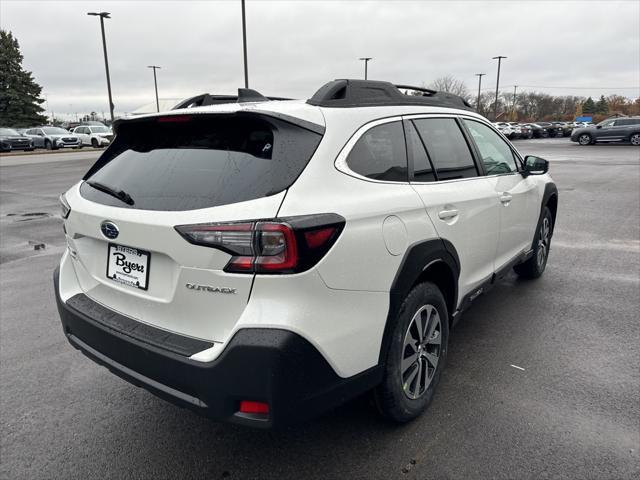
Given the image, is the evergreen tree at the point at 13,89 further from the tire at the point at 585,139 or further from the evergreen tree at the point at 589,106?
the evergreen tree at the point at 589,106

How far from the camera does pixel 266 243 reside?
6.30ft

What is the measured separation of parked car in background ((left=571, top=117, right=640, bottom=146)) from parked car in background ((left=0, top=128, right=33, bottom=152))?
125 ft

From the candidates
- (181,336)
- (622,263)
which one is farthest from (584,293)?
(181,336)

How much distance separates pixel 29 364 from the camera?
3.51 m

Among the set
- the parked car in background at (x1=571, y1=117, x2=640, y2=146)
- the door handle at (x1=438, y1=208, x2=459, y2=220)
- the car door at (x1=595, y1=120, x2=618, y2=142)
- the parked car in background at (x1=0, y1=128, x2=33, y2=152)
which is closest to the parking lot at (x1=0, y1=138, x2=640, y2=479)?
the door handle at (x1=438, y1=208, x2=459, y2=220)

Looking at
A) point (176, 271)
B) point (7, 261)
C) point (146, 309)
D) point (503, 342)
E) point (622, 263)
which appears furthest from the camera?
point (7, 261)

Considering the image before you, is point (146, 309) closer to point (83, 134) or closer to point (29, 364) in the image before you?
point (29, 364)

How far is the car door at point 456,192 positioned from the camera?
2793 millimetres

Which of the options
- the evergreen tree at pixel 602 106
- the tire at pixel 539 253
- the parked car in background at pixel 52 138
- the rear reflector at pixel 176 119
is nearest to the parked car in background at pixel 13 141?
the parked car in background at pixel 52 138

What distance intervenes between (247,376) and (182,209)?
Answer: 75cm

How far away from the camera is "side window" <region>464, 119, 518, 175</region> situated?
12.0 ft

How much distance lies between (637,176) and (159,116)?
16034 millimetres

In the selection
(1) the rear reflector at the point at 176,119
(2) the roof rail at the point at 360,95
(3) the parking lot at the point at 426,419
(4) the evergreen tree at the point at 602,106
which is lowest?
(3) the parking lot at the point at 426,419

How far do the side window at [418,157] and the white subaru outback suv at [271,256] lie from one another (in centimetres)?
1
